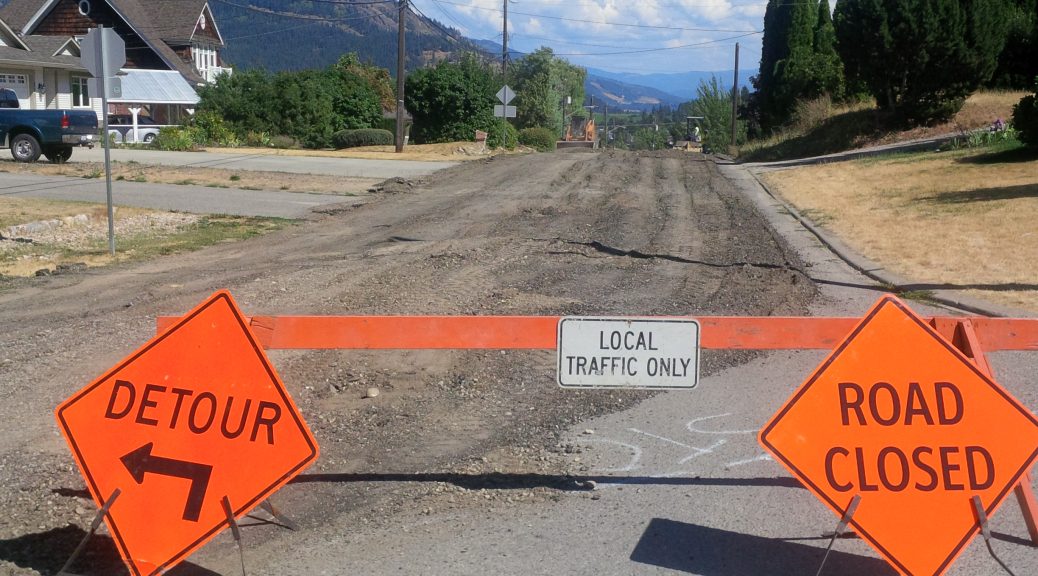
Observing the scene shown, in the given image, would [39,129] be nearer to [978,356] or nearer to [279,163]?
[279,163]

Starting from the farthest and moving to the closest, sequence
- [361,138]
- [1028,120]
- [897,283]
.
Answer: [361,138], [1028,120], [897,283]

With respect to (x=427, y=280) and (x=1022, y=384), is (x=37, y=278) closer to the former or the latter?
(x=427, y=280)

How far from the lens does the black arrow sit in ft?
15.2

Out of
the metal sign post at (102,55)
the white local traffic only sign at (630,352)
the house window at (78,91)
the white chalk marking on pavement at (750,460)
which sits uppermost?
the house window at (78,91)

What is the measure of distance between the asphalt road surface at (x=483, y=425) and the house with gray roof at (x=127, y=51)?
126 ft

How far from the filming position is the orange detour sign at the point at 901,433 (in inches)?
178

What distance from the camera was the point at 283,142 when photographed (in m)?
50.3

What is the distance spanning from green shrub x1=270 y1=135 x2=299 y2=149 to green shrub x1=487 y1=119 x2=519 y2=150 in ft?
31.7

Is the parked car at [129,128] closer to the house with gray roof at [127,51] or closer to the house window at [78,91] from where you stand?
the house with gray roof at [127,51]

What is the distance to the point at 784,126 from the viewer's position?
46.2 m

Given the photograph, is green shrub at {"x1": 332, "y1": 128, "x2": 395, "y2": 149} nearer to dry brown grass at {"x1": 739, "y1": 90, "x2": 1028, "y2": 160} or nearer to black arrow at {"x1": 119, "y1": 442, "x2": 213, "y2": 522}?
dry brown grass at {"x1": 739, "y1": 90, "x2": 1028, "y2": 160}

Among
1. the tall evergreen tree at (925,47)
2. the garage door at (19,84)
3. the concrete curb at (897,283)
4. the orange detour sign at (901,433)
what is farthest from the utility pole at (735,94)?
the orange detour sign at (901,433)

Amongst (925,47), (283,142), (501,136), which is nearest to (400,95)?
(501,136)

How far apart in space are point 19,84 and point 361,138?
15.3 m
